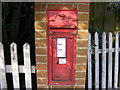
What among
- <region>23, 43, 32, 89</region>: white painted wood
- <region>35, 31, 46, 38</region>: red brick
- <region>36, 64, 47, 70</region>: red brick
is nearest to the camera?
<region>35, 31, 46, 38</region>: red brick

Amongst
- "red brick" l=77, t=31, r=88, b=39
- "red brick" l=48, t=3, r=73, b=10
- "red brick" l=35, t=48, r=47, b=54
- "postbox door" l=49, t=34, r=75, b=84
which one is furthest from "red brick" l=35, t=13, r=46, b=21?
"red brick" l=77, t=31, r=88, b=39

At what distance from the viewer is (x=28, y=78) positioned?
2.92 m

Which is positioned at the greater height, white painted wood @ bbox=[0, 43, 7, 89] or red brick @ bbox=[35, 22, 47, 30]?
red brick @ bbox=[35, 22, 47, 30]

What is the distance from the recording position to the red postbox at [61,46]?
2.41 m

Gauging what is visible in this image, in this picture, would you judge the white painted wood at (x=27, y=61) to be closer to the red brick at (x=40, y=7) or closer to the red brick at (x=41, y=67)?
the red brick at (x=41, y=67)

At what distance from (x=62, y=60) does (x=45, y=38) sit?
1.34 ft

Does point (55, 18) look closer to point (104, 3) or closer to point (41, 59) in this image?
point (41, 59)

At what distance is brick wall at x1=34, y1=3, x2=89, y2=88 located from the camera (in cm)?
243

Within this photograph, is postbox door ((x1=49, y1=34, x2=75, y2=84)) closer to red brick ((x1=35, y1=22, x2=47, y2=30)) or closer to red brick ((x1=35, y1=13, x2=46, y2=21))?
red brick ((x1=35, y1=22, x2=47, y2=30))

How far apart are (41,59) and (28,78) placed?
21.0 inches

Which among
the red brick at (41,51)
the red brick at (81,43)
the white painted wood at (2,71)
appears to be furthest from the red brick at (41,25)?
the white painted wood at (2,71)

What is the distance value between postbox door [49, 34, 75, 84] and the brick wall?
9 cm

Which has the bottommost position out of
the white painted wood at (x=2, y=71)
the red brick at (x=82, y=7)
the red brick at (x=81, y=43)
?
the white painted wood at (x=2, y=71)

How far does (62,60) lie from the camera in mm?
A: 2561
